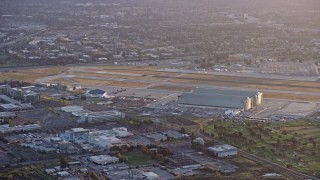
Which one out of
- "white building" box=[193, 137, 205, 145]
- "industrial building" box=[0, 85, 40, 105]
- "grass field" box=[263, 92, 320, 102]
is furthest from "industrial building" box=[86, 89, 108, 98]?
"white building" box=[193, 137, 205, 145]

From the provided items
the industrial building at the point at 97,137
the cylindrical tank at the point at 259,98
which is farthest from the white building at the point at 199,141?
the cylindrical tank at the point at 259,98

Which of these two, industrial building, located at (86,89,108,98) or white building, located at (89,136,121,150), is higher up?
industrial building, located at (86,89,108,98)

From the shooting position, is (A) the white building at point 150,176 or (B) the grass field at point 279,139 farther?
(B) the grass field at point 279,139

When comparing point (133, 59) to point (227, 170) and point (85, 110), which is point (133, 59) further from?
point (227, 170)

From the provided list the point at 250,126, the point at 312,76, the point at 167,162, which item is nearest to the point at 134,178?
the point at 167,162

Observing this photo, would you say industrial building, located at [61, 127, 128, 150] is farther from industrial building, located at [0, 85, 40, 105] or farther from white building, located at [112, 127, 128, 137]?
industrial building, located at [0, 85, 40, 105]

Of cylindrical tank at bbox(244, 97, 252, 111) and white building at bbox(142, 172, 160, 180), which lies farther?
cylindrical tank at bbox(244, 97, 252, 111)

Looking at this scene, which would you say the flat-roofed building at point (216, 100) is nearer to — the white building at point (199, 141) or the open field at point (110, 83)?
the open field at point (110, 83)
